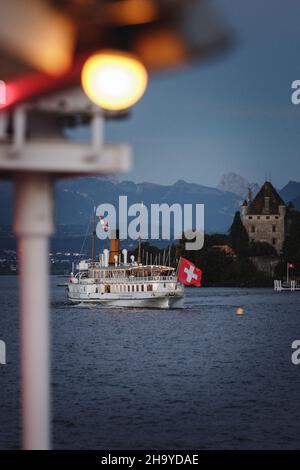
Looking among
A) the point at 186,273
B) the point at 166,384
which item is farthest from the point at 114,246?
the point at 166,384

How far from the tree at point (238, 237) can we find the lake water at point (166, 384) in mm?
48512

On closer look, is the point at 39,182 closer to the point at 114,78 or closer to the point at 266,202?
the point at 114,78

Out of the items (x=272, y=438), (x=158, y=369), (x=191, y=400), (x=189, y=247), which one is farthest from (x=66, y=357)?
(x=189, y=247)

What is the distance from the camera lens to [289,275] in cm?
11144

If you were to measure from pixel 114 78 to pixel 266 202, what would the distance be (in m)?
117

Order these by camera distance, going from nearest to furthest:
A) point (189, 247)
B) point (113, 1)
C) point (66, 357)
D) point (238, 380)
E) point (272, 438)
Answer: point (113, 1) → point (272, 438) → point (238, 380) → point (66, 357) → point (189, 247)

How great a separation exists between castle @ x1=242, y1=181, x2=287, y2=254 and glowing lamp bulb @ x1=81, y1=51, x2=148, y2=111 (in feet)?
367

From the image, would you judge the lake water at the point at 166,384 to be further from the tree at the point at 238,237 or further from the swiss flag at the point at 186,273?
the tree at the point at 238,237

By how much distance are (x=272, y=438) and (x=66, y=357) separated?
75.8 feet

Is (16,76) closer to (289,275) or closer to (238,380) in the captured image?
(238,380)

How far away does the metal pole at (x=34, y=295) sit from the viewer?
2162 mm

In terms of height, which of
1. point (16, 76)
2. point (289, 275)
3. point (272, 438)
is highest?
point (289, 275)

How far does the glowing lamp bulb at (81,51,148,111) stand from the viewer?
75.7 inches

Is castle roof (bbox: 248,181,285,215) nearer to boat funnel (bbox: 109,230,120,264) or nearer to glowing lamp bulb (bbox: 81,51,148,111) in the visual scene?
boat funnel (bbox: 109,230,120,264)
